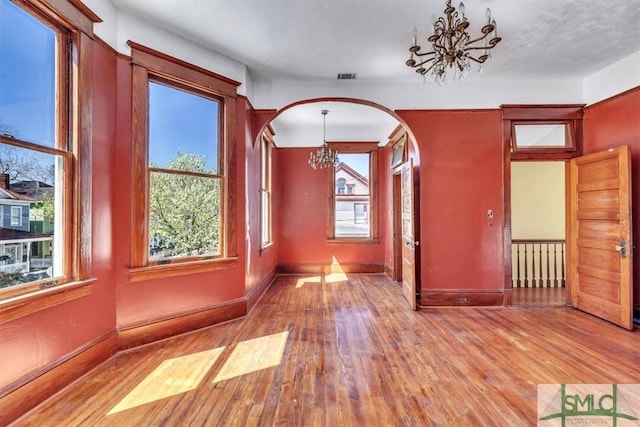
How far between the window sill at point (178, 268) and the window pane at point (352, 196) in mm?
3625

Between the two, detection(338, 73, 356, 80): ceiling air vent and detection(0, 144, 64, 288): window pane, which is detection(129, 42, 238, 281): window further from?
detection(338, 73, 356, 80): ceiling air vent

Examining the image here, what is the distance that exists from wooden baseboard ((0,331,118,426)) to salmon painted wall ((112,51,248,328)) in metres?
0.31

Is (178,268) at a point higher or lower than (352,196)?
lower

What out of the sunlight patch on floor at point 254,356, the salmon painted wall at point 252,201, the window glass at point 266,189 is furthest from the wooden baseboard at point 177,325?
the window glass at point 266,189

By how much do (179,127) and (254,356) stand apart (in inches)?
99.2

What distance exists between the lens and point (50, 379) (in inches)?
85.0

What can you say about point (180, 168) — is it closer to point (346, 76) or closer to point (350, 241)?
point (346, 76)

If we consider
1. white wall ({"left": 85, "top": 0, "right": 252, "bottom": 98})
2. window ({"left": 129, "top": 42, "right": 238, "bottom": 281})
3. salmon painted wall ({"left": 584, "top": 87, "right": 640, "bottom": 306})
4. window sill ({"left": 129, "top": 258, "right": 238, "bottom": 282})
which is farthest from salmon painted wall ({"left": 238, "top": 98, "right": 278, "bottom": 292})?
salmon painted wall ({"left": 584, "top": 87, "right": 640, "bottom": 306})

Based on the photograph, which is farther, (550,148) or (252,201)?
(252,201)

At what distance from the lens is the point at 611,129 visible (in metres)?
3.86

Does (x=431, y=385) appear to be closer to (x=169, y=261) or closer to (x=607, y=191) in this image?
(x=169, y=261)

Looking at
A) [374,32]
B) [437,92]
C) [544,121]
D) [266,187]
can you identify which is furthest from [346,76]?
[544,121]

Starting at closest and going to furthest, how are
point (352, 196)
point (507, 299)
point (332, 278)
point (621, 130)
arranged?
point (621, 130) < point (507, 299) < point (332, 278) < point (352, 196)

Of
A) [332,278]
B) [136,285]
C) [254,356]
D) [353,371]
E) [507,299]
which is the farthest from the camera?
[332,278]
